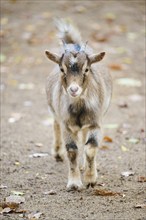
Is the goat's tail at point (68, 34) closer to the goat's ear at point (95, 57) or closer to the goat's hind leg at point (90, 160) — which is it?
the goat's ear at point (95, 57)

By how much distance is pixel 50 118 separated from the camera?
10.5 m

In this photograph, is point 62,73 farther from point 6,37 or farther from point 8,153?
point 6,37

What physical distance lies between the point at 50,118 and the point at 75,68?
3.83 m

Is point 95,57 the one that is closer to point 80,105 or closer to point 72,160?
point 80,105

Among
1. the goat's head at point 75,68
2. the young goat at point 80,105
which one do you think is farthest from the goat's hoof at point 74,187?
the goat's head at point 75,68

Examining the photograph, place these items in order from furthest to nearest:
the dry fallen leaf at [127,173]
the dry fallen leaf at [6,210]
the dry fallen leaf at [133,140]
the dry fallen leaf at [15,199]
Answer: the dry fallen leaf at [133,140] < the dry fallen leaf at [127,173] < the dry fallen leaf at [15,199] < the dry fallen leaf at [6,210]

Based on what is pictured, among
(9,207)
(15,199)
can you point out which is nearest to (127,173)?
(15,199)

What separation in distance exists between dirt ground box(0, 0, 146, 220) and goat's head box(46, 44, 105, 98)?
3.99ft

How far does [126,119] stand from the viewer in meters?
10.4

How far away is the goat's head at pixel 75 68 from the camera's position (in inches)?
263

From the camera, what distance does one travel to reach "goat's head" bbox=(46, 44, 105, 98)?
667 cm

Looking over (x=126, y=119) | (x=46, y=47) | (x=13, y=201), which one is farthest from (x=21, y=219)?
(x=46, y=47)

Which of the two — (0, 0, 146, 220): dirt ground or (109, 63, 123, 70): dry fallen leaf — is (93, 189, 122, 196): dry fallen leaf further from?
(109, 63, 123, 70): dry fallen leaf

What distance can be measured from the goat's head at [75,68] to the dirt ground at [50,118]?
1216 mm
